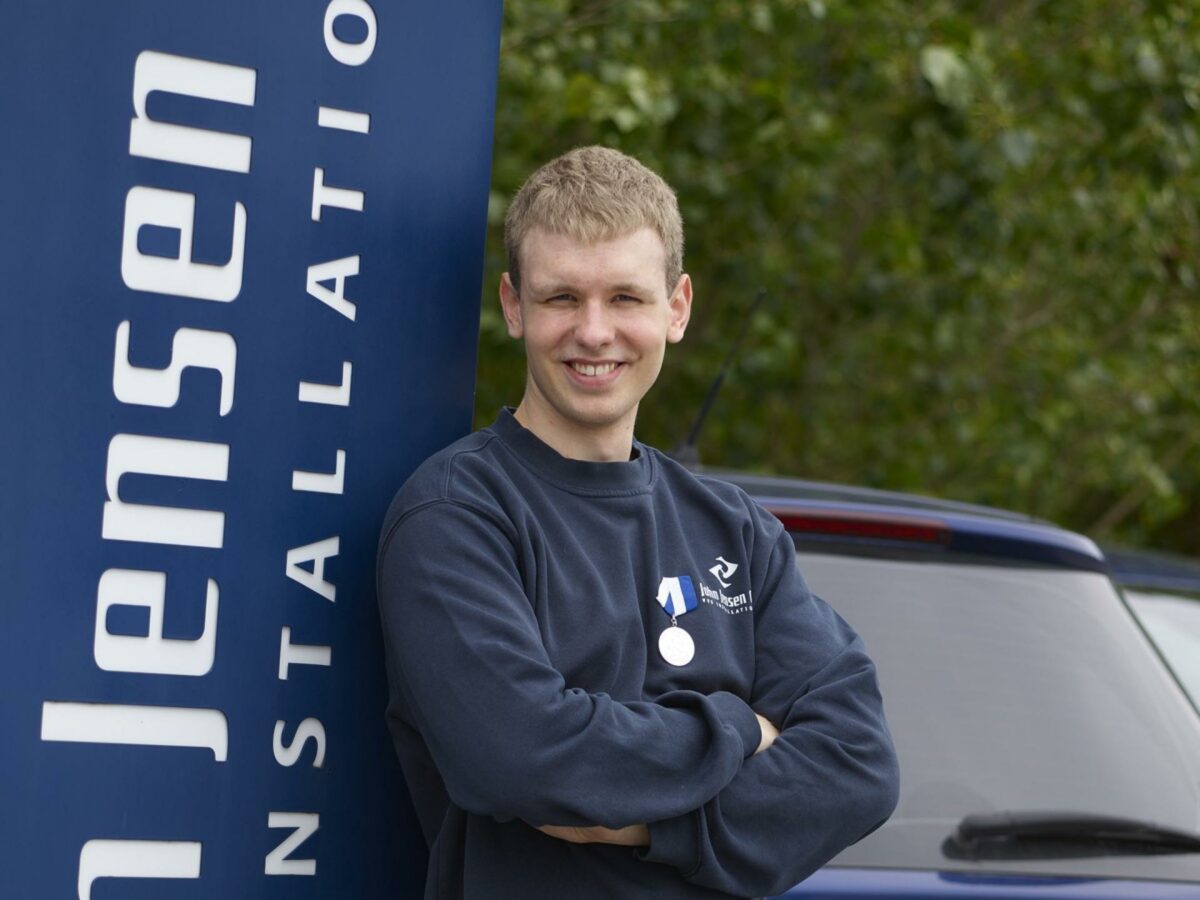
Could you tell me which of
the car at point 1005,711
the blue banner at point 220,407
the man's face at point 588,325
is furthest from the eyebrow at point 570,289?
the car at point 1005,711

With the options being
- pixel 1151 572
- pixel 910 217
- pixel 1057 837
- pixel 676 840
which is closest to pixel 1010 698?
pixel 1057 837

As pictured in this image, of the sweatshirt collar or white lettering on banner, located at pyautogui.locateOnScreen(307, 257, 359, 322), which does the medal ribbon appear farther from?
white lettering on banner, located at pyautogui.locateOnScreen(307, 257, 359, 322)

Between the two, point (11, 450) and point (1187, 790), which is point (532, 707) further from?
point (1187, 790)

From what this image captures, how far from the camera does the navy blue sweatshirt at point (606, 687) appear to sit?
6.18 feet

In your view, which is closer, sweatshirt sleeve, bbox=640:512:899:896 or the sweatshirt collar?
sweatshirt sleeve, bbox=640:512:899:896

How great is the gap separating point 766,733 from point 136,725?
2.57 ft

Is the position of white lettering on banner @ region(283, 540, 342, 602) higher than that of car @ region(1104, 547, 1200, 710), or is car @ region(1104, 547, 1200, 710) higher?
white lettering on banner @ region(283, 540, 342, 602)

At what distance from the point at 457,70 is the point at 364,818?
1.00 meters

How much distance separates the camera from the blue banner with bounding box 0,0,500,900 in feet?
6.34

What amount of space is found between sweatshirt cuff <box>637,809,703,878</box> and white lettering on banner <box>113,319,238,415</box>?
0.74 meters

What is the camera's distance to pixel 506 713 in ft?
6.12

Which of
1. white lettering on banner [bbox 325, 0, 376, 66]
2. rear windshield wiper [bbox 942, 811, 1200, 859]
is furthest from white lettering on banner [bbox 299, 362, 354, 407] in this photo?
rear windshield wiper [bbox 942, 811, 1200, 859]

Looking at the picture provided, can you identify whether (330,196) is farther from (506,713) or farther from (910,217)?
(910,217)

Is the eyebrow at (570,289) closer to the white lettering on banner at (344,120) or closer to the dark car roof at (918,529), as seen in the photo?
the white lettering on banner at (344,120)
